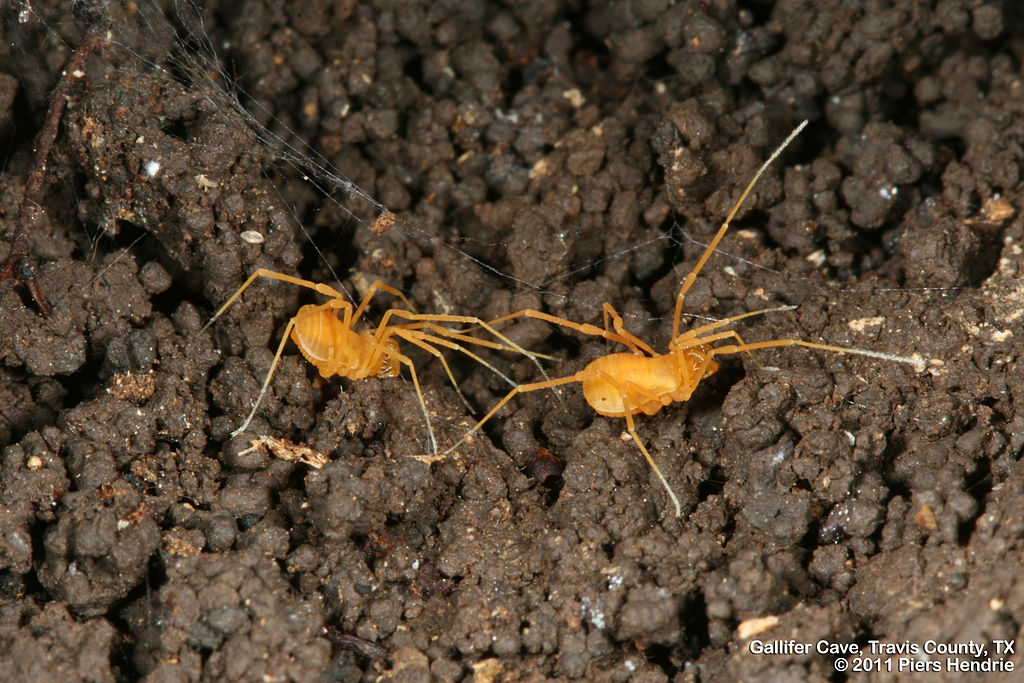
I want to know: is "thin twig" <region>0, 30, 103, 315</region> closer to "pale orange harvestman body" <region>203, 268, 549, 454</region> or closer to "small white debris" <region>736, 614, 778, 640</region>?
"pale orange harvestman body" <region>203, 268, 549, 454</region>

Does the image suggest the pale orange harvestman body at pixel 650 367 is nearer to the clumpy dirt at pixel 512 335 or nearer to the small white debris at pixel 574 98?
the clumpy dirt at pixel 512 335

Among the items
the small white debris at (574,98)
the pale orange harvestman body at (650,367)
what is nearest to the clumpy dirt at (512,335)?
the small white debris at (574,98)

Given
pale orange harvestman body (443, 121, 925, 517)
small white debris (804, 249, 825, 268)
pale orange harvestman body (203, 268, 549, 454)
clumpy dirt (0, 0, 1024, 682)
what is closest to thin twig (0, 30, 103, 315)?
clumpy dirt (0, 0, 1024, 682)

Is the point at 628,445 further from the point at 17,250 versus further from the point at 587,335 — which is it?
the point at 17,250

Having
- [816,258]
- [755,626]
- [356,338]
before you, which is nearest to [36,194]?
[356,338]

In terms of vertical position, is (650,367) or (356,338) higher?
(356,338)

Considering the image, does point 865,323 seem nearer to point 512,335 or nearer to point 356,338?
point 512,335
